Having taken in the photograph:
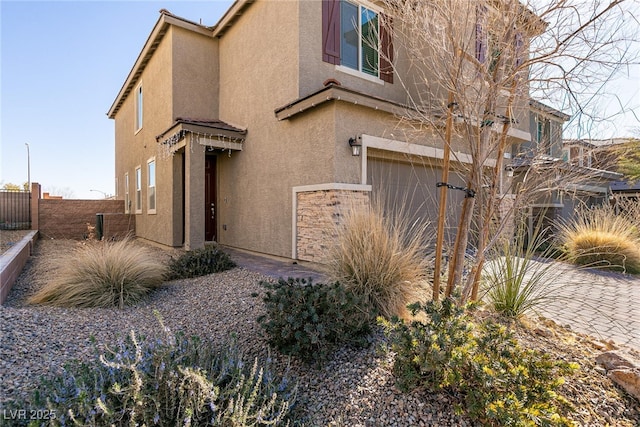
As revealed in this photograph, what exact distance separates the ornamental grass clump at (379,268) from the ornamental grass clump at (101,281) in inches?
117

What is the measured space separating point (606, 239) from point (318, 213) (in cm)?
628

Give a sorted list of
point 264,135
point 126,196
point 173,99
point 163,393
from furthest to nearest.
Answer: point 126,196, point 173,99, point 264,135, point 163,393

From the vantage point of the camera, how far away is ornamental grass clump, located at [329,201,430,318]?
346 centimetres

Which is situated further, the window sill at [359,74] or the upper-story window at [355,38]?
the upper-story window at [355,38]

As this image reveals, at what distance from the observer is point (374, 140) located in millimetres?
6648

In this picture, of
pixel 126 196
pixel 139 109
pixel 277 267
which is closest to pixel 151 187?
pixel 139 109

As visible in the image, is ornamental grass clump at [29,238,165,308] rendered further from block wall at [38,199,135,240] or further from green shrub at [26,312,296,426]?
block wall at [38,199,135,240]

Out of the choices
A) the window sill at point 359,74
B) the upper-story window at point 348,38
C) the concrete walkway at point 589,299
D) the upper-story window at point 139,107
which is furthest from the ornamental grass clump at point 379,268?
the upper-story window at point 139,107

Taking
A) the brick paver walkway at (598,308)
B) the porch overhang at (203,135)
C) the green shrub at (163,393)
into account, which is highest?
the porch overhang at (203,135)

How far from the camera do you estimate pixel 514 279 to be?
3467mm

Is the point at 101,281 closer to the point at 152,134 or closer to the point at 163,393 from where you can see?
the point at 163,393

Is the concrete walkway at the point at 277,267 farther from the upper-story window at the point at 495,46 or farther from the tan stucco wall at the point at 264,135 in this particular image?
the upper-story window at the point at 495,46

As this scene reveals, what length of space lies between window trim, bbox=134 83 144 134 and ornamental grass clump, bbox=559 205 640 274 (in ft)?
46.7

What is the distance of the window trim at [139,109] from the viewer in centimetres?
1271
